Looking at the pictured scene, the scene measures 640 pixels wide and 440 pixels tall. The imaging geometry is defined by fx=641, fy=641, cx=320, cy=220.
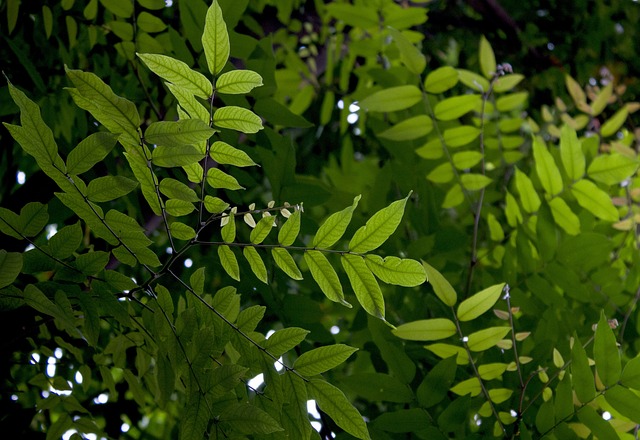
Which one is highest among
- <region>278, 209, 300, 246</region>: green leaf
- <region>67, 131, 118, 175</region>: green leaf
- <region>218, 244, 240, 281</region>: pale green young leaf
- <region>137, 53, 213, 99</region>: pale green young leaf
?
<region>137, 53, 213, 99</region>: pale green young leaf

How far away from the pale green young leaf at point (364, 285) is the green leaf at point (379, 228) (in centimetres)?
1

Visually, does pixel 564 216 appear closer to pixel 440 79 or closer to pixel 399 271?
pixel 440 79

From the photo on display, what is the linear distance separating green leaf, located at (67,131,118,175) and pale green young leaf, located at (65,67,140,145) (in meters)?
0.01

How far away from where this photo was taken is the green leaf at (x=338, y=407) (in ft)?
1.68

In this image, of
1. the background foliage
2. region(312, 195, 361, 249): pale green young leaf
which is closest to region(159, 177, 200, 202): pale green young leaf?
the background foliage

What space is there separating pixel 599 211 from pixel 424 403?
1.27 feet

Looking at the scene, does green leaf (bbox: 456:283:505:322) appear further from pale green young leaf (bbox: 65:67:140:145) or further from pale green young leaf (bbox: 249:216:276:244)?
pale green young leaf (bbox: 65:67:140:145)

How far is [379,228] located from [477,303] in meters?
0.23

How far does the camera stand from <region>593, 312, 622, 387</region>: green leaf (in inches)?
23.7

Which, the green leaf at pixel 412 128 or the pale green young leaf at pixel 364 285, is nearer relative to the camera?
the pale green young leaf at pixel 364 285

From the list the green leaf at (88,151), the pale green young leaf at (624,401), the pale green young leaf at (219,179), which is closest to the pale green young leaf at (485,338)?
the pale green young leaf at (624,401)

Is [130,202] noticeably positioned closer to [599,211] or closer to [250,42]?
[250,42]

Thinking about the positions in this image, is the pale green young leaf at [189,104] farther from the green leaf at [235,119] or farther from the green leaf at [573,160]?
the green leaf at [573,160]

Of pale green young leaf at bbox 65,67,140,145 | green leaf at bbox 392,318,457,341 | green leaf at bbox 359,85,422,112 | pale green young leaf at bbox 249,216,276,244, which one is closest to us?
pale green young leaf at bbox 65,67,140,145
